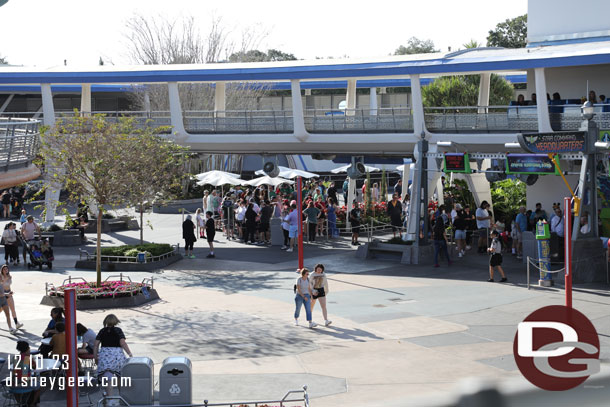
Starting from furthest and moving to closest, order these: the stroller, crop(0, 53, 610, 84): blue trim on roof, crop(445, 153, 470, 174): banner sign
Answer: crop(0, 53, 610, 84): blue trim on roof
the stroller
crop(445, 153, 470, 174): banner sign

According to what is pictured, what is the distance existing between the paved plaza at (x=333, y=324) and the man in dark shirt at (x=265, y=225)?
10.5ft

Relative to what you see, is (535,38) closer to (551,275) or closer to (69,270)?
(551,275)

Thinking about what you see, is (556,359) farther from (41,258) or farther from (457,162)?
(41,258)

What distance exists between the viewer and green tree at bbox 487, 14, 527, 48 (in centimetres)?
7969

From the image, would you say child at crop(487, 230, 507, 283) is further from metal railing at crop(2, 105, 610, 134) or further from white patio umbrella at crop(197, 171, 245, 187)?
white patio umbrella at crop(197, 171, 245, 187)

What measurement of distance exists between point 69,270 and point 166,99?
28.6m

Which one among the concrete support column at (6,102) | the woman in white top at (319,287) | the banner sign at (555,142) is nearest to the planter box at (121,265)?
the woman in white top at (319,287)

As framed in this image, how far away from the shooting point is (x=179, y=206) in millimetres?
39125

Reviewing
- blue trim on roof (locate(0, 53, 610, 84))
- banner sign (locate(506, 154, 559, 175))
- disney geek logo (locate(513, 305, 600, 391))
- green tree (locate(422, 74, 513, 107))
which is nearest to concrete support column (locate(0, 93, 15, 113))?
blue trim on roof (locate(0, 53, 610, 84))

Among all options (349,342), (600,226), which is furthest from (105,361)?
(600,226)

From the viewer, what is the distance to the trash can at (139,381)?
10.9 meters

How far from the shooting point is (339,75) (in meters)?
29.0

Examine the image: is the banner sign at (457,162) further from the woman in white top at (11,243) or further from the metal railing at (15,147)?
the woman in white top at (11,243)

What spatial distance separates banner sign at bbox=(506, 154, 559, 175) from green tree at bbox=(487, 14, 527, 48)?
6185cm
